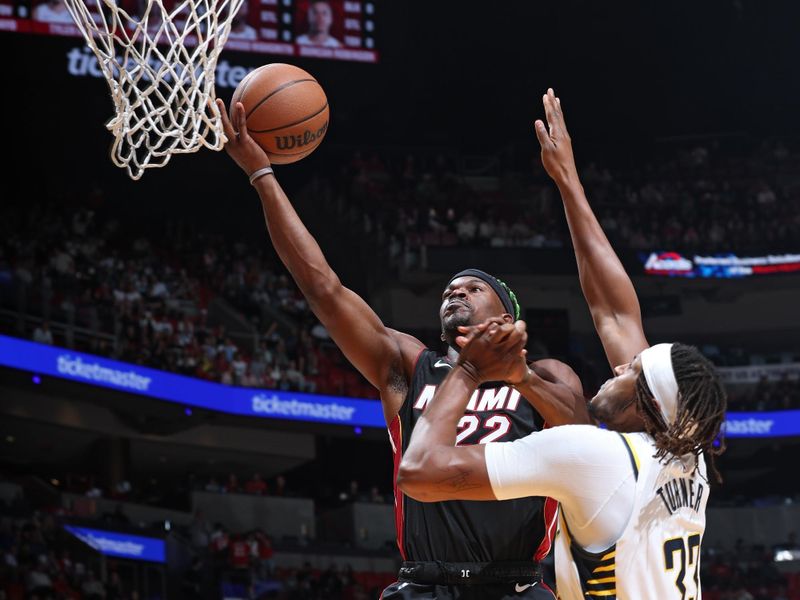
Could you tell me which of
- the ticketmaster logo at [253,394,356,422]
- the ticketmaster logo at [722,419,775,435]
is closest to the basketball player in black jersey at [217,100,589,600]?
the ticketmaster logo at [253,394,356,422]

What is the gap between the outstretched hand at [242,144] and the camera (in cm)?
377

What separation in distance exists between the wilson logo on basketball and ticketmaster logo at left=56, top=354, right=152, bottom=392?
39.1ft

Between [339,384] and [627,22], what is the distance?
11.4 m

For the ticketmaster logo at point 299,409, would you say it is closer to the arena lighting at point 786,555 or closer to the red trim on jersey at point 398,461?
the arena lighting at point 786,555

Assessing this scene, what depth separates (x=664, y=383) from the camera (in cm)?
246

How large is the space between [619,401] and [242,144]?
1.75 metres

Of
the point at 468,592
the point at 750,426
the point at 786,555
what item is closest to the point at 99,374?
the point at 750,426

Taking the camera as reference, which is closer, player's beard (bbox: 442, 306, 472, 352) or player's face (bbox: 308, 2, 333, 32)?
player's beard (bbox: 442, 306, 472, 352)

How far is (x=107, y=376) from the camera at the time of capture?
15703mm

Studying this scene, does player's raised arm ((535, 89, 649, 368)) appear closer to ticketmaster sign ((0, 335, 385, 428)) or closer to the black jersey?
the black jersey

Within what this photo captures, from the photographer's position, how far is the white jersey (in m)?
2.43

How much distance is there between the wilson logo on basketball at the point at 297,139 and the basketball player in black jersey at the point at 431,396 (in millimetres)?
230

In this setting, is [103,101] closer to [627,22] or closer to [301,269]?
[627,22]

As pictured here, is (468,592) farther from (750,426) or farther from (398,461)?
(750,426)
